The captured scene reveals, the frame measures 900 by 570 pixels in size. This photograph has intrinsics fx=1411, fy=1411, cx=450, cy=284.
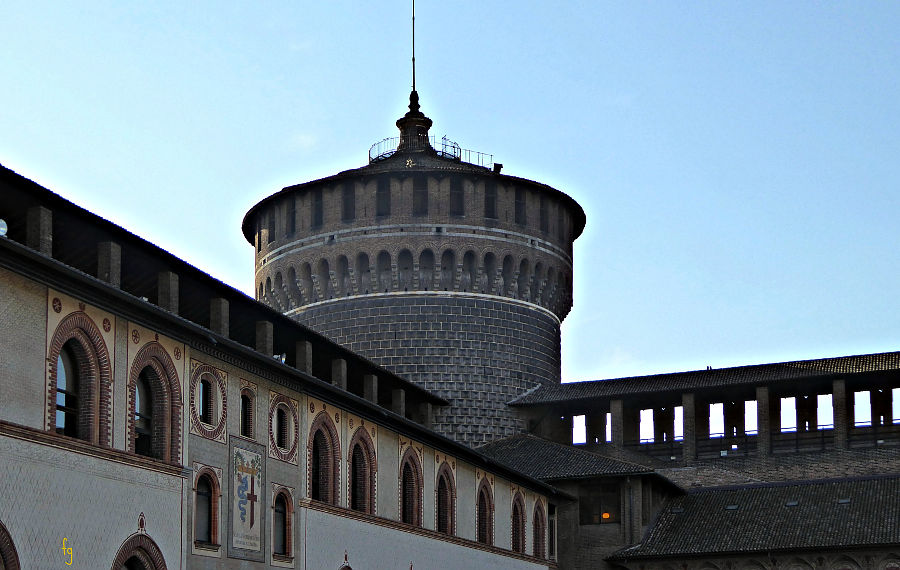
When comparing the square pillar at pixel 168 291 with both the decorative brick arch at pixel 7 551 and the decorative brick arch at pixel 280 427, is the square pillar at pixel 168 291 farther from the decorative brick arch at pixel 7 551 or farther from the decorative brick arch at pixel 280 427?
the decorative brick arch at pixel 7 551

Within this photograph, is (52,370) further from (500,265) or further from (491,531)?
(500,265)

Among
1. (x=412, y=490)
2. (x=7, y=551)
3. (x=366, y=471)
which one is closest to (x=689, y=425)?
(x=412, y=490)

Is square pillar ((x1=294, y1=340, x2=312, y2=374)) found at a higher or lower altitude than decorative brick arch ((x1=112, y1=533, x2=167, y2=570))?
higher

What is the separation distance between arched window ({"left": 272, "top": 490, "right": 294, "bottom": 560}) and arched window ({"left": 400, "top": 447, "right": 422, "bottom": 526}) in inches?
279

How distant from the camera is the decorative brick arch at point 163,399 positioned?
27.0 meters

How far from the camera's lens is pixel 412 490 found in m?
39.5

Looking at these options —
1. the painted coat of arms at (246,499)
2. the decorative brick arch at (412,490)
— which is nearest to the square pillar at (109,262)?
the painted coat of arms at (246,499)

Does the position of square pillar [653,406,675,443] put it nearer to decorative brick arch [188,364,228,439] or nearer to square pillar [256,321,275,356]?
square pillar [256,321,275,356]

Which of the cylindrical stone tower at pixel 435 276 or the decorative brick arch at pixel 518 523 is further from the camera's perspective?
the cylindrical stone tower at pixel 435 276

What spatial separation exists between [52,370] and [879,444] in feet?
118

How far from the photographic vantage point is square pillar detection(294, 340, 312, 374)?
36.7 meters

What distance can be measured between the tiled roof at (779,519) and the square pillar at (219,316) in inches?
868

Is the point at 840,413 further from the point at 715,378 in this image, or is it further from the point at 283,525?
the point at 283,525

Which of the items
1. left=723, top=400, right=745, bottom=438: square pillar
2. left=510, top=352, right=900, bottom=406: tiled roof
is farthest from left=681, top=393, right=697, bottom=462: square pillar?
left=723, top=400, right=745, bottom=438: square pillar
